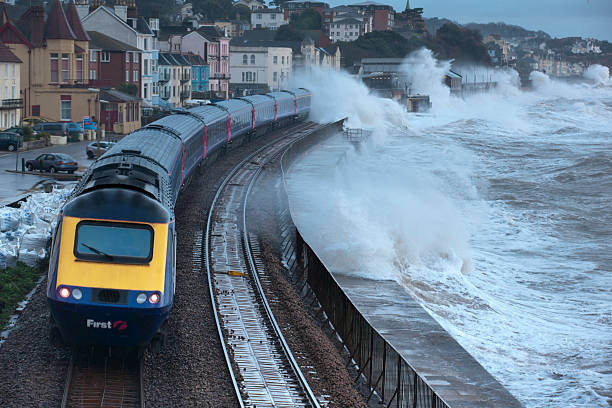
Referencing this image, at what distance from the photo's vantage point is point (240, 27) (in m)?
→ 162

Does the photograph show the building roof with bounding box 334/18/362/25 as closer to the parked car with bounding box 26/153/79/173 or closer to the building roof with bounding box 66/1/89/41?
the building roof with bounding box 66/1/89/41

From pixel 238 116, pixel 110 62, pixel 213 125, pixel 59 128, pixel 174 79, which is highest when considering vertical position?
pixel 110 62

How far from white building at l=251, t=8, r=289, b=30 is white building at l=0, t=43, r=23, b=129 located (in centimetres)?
12965

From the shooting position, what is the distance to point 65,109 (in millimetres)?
56125

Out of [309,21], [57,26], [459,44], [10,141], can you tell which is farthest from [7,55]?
[459,44]

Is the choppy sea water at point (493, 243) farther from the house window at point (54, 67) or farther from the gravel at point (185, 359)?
the house window at point (54, 67)

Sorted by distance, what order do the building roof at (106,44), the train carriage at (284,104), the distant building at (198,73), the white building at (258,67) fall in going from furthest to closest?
1. the white building at (258,67)
2. the distant building at (198,73)
3. the building roof at (106,44)
4. the train carriage at (284,104)

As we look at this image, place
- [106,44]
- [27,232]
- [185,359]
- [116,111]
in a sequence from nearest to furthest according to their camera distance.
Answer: [185,359] < [27,232] < [116,111] < [106,44]

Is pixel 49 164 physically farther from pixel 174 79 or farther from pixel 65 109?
pixel 174 79

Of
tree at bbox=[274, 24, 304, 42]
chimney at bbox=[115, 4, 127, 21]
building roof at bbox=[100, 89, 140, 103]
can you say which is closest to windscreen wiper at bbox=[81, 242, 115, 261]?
building roof at bbox=[100, 89, 140, 103]

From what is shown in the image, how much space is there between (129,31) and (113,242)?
60096 mm

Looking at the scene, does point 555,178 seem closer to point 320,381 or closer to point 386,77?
point 320,381

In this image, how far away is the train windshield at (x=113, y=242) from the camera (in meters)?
11.8

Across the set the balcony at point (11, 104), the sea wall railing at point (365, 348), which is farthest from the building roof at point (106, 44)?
the sea wall railing at point (365, 348)
